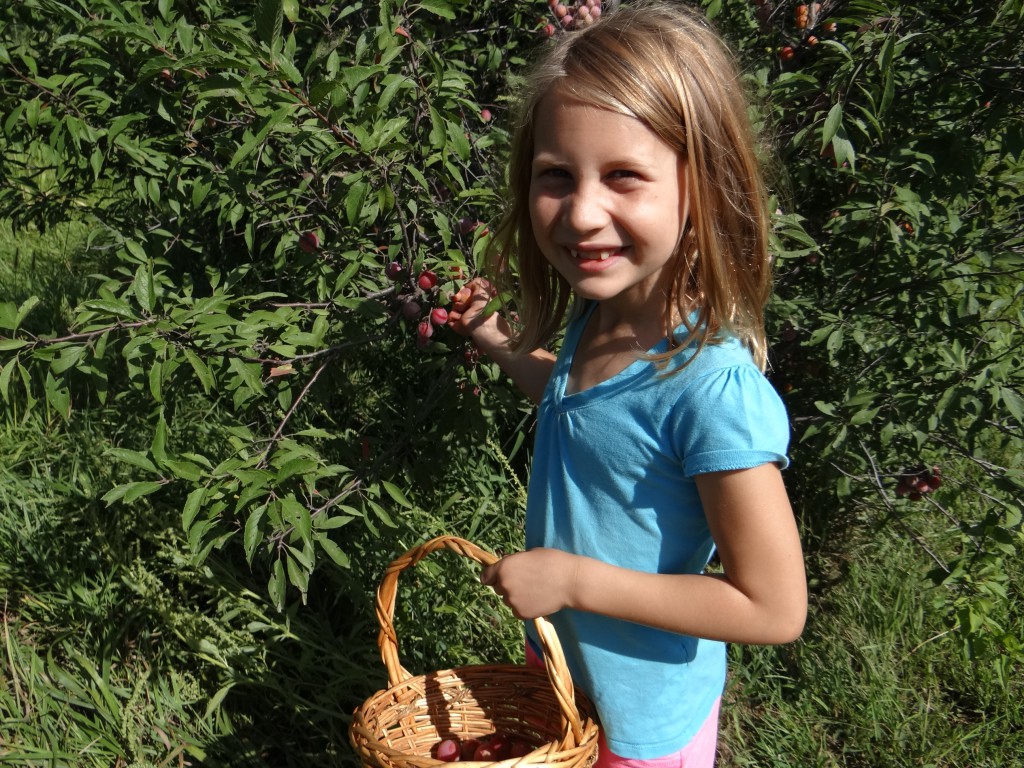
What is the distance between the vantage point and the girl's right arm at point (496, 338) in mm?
1793

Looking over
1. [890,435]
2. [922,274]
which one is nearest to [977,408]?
[890,435]

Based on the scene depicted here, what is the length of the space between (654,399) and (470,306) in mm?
791

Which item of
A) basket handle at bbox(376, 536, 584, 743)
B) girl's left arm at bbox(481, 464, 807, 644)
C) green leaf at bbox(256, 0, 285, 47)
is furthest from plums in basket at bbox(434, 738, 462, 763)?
green leaf at bbox(256, 0, 285, 47)

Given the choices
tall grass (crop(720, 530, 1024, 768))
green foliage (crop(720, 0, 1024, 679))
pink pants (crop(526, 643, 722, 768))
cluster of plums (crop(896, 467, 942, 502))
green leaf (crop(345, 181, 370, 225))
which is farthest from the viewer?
cluster of plums (crop(896, 467, 942, 502))

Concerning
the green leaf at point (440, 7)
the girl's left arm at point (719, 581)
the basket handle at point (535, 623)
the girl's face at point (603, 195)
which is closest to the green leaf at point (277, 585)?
the basket handle at point (535, 623)

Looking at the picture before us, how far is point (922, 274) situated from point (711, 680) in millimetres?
1189

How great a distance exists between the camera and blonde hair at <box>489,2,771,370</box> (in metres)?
1.27

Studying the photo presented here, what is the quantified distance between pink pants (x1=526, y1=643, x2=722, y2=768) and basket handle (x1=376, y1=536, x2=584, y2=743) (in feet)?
0.48

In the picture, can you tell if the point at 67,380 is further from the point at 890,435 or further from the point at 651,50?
the point at 890,435

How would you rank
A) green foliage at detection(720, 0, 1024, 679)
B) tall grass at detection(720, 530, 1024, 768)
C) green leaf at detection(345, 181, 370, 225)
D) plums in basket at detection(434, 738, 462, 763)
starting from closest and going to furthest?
plums in basket at detection(434, 738, 462, 763) → green leaf at detection(345, 181, 370, 225) → green foliage at detection(720, 0, 1024, 679) → tall grass at detection(720, 530, 1024, 768)

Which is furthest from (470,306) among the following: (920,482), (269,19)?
(920,482)

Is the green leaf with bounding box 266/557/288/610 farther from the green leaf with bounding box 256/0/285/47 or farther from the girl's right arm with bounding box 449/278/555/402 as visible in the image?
the green leaf with bounding box 256/0/285/47

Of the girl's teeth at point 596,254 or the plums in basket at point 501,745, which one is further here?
the plums in basket at point 501,745

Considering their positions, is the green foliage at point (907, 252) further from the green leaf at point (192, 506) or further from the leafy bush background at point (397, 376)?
the green leaf at point (192, 506)
